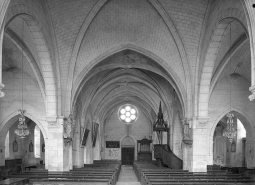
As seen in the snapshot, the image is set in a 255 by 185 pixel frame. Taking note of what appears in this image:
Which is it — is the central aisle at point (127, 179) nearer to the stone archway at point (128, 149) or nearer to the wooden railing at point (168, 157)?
the wooden railing at point (168, 157)

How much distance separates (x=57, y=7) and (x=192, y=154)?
414 inches

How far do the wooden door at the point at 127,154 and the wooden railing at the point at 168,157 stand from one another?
16.1 metres

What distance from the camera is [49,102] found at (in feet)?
68.1

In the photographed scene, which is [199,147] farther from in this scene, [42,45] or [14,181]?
[14,181]

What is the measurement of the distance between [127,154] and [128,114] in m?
5.03

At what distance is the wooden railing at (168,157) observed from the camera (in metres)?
25.7

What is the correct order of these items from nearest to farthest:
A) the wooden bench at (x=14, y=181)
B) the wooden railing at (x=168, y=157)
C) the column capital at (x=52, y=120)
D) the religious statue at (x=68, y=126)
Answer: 1. the wooden bench at (x=14, y=181)
2. the column capital at (x=52, y=120)
3. the religious statue at (x=68, y=126)
4. the wooden railing at (x=168, y=157)

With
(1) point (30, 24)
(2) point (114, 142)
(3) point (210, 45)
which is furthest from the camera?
(2) point (114, 142)

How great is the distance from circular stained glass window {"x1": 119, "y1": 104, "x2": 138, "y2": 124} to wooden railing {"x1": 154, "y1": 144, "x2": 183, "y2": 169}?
1542cm

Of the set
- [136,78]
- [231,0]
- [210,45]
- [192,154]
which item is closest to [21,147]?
[136,78]

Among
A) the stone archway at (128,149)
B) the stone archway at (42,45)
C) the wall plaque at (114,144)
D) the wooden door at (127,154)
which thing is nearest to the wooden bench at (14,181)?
the stone archway at (42,45)

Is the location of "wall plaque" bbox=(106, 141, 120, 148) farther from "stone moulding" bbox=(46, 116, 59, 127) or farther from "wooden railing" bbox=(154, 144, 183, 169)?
"stone moulding" bbox=(46, 116, 59, 127)

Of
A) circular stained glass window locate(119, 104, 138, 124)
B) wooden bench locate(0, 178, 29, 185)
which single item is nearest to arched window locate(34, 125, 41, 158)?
circular stained glass window locate(119, 104, 138, 124)

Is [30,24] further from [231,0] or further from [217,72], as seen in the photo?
[217,72]
